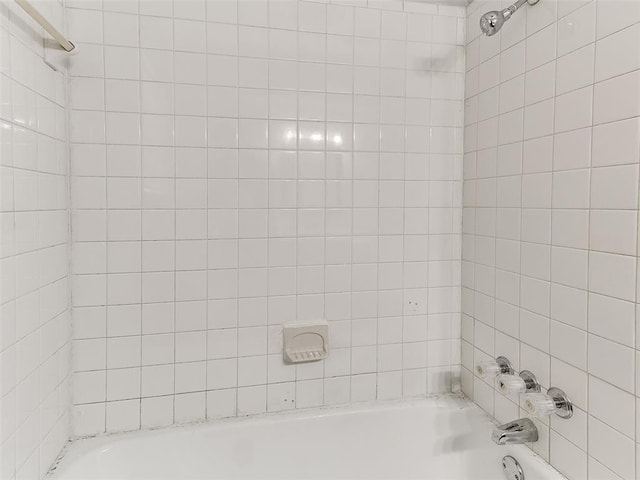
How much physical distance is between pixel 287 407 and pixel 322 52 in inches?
49.6

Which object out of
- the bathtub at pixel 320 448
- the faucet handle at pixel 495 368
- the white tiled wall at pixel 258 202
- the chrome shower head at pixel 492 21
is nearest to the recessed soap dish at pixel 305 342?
the white tiled wall at pixel 258 202

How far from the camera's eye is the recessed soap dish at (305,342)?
1.44 m

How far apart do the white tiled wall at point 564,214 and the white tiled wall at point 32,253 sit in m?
1.37

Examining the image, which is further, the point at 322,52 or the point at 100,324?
the point at 322,52

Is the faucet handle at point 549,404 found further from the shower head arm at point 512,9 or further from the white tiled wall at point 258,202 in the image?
the shower head arm at point 512,9

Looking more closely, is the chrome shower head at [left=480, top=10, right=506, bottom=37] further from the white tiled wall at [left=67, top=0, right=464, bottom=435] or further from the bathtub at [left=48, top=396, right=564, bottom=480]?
the bathtub at [left=48, top=396, right=564, bottom=480]

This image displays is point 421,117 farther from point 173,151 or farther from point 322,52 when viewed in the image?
point 173,151

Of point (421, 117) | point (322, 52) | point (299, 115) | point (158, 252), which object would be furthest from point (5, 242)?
point (421, 117)

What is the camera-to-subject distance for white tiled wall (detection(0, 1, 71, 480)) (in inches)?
36.5

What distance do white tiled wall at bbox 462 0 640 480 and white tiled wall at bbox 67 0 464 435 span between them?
18 centimetres

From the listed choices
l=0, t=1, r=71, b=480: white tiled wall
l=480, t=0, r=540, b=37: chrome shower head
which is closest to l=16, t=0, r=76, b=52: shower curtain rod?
l=0, t=1, r=71, b=480: white tiled wall

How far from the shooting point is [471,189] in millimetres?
1530

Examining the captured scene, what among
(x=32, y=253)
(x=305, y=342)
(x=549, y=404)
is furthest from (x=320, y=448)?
(x=32, y=253)

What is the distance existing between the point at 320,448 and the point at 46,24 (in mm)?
1490
